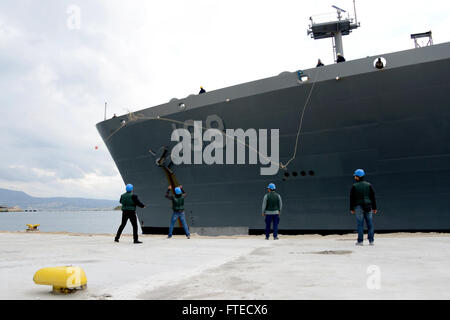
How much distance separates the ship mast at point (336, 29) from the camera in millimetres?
15977

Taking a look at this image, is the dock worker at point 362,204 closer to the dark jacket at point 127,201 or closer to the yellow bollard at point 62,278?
the dark jacket at point 127,201

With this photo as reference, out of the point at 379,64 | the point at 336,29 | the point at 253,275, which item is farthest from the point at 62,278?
the point at 336,29

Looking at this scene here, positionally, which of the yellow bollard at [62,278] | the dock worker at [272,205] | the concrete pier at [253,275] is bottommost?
the concrete pier at [253,275]

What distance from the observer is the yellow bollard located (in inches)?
129

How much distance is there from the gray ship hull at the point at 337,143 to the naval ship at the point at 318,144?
0.03m

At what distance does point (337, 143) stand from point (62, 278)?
874cm

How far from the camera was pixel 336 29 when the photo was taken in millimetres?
16234

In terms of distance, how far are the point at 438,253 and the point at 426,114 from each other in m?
4.81

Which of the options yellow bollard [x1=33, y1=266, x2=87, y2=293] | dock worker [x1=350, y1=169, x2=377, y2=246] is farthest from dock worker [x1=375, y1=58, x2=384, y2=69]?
yellow bollard [x1=33, y1=266, x2=87, y2=293]

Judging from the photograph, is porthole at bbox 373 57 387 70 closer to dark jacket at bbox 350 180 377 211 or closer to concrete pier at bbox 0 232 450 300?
dark jacket at bbox 350 180 377 211

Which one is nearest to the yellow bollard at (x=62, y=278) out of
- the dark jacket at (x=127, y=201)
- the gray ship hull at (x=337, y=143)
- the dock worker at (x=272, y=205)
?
the dark jacket at (x=127, y=201)

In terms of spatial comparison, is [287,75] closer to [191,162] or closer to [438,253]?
[191,162]

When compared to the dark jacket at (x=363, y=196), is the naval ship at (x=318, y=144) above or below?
above
